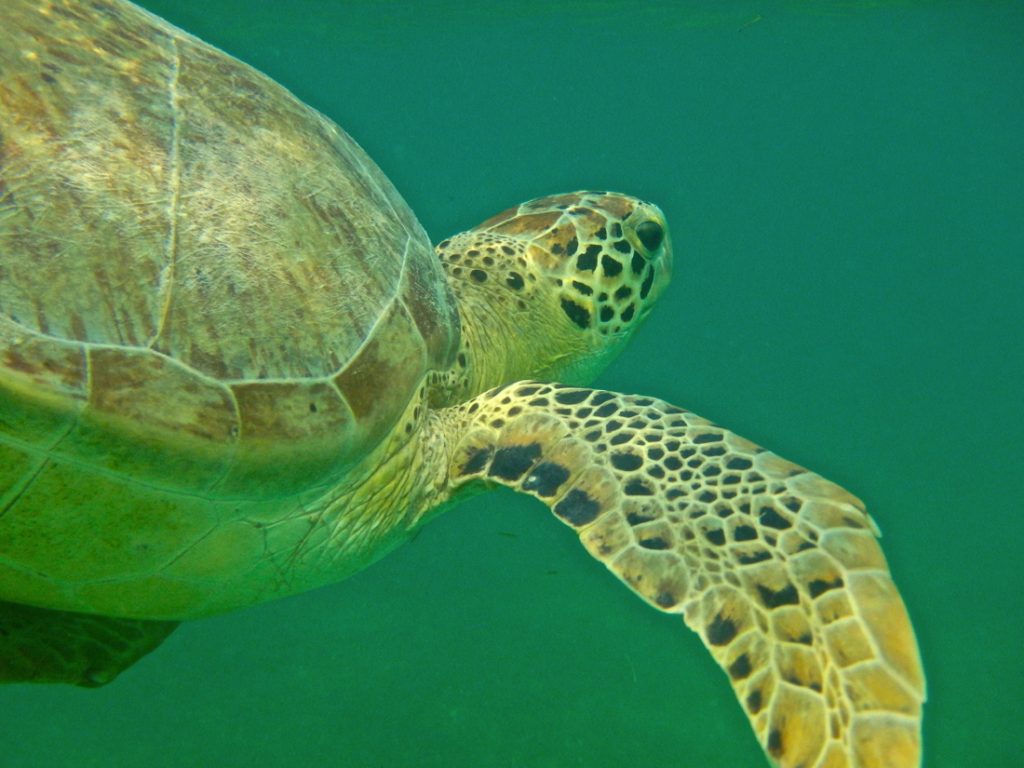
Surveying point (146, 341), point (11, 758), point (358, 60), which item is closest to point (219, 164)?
point (146, 341)

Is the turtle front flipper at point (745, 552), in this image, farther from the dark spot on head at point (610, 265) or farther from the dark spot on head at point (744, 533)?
the dark spot on head at point (610, 265)

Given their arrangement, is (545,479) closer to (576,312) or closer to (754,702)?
(754,702)

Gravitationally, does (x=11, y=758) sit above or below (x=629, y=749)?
below

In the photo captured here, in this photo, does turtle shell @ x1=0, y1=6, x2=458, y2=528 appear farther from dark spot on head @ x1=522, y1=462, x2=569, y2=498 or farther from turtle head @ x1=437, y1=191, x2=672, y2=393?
turtle head @ x1=437, y1=191, x2=672, y2=393

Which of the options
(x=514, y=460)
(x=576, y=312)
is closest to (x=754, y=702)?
(x=514, y=460)

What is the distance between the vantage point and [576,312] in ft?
13.9

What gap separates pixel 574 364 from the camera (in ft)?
14.6

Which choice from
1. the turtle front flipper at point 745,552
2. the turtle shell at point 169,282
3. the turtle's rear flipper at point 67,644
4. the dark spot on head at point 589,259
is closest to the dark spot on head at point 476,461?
the turtle front flipper at point 745,552

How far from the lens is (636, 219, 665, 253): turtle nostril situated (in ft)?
14.5

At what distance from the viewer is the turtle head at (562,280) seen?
4.10 metres

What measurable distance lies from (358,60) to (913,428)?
2719 cm

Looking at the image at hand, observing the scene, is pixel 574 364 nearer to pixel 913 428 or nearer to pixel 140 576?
pixel 140 576

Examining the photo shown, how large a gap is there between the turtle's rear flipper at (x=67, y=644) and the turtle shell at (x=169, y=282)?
873 mm

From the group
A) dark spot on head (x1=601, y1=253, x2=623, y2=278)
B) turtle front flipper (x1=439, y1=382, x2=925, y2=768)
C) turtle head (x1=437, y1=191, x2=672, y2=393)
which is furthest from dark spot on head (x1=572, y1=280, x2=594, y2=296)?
turtle front flipper (x1=439, y1=382, x2=925, y2=768)
